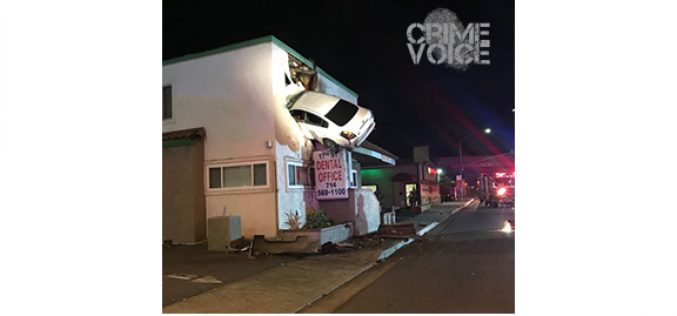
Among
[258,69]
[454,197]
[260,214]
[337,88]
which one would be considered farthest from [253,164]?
[454,197]

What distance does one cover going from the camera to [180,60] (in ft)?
36.9

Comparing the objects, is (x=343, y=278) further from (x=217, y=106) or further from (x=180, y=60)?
(x=180, y=60)

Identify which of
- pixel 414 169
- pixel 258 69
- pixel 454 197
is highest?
pixel 258 69

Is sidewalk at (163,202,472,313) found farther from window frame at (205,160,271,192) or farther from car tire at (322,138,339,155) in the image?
car tire at (322,138,339,155)

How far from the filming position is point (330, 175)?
11.5 meters

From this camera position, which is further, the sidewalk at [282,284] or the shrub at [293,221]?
the shrub at [293,221]

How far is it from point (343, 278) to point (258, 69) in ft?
18.3

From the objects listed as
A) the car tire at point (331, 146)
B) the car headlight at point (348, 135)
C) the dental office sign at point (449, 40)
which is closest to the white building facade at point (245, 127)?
the car tire at point (331, 146)

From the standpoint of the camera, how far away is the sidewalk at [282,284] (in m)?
5.51

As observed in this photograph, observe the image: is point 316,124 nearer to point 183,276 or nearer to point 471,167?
point 183,276

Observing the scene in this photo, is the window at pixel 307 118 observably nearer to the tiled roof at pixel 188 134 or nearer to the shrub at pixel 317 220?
the shrub at pixel 317 220

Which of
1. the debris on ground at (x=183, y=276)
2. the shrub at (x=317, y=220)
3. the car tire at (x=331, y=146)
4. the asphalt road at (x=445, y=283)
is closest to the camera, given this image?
the asphalt road at (x=445, y=283)

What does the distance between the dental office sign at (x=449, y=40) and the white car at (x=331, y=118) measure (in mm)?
4119


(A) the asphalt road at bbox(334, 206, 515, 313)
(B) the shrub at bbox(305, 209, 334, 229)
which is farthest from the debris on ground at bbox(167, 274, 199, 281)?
(B) the shrub at bbox(305, 209, 334, 229)
